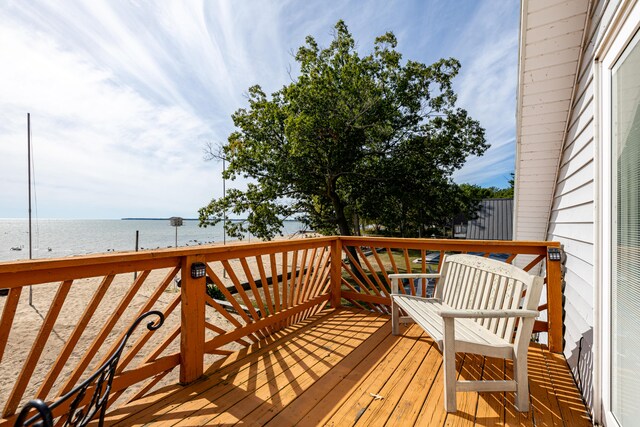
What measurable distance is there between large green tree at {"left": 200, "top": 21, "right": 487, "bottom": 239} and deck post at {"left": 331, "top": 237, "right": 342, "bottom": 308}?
5948 mm

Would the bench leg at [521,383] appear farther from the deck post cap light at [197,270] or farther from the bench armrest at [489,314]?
the deck post cap light at [197,270]

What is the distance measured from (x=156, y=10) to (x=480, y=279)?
648cm

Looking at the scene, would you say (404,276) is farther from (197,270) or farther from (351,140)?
(351,140)

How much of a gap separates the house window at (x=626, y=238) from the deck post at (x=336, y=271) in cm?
281

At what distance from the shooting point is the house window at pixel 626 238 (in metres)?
1.25

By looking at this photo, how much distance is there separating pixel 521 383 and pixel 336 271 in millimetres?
2434

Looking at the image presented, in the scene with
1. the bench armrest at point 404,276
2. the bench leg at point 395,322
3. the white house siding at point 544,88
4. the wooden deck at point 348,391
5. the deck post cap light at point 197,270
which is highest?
the white house siding at point 544,88

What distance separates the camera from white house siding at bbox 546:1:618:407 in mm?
2043

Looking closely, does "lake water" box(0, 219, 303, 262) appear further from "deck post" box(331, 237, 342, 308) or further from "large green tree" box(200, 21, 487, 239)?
"deck post" box(331, 237, 342, 308)

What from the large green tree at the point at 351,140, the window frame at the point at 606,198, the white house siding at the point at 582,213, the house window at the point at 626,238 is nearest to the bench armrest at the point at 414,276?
the white house siding at the point at 582,213

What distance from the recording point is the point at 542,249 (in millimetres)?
2865

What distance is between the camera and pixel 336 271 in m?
4.05

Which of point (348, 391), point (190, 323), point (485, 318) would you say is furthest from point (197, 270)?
point (485, 318)

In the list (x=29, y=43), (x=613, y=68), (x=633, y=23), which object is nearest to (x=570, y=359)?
(x=613, y=68)
